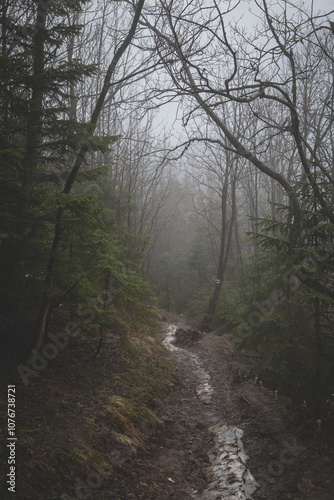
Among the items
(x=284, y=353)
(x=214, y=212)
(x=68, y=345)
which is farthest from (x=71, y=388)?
(x=214, y=212)

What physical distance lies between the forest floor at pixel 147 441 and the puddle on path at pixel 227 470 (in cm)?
1

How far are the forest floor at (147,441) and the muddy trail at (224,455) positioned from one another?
0.05ft

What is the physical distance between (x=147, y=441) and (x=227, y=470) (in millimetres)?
1192

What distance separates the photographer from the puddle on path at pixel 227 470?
135 inches

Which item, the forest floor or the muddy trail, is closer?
the forest floor

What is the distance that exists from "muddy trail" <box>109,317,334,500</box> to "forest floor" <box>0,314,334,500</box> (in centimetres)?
1

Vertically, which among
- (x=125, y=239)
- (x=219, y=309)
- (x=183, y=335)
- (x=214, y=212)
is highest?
(x=214, y=212)

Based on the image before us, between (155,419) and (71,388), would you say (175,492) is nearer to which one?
(155,419)

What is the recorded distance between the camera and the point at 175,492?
3408 millimetres

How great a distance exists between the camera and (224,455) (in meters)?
4.23

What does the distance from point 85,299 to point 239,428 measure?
11.5 feet

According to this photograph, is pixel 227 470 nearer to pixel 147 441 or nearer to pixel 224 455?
pixel 224 455

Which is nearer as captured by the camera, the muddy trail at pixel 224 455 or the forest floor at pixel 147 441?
the forest floor at pixel 147 441

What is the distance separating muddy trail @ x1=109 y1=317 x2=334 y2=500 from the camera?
133 inches
